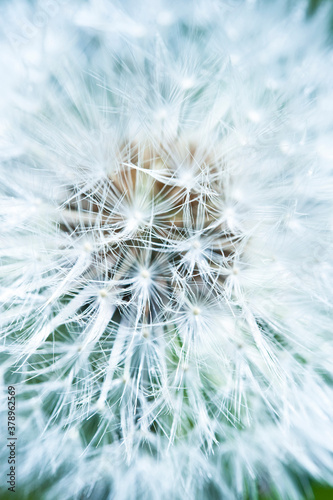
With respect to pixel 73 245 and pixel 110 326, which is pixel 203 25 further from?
pixel 110 326

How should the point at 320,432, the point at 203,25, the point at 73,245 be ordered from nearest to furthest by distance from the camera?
1. the point at 73,245
2. the point at 320,432
3. the point at 203,25

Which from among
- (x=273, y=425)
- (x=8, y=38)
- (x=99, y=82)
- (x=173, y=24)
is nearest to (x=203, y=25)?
(x=173, y=24)

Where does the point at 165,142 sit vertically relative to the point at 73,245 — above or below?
above

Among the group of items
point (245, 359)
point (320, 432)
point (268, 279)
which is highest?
point (268, 279)

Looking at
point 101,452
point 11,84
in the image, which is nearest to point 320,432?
point 101,452

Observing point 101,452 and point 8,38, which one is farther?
point 8,38

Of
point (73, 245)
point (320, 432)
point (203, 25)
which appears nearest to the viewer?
point (73, 245)

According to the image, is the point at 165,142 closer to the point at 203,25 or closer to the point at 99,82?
the point at 99,82
